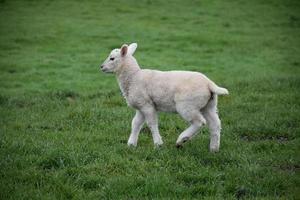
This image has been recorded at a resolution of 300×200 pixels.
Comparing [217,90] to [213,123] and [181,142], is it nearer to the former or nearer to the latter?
[213,123]

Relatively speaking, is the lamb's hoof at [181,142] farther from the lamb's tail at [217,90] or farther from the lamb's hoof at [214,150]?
the lamb's tail at [217,90]

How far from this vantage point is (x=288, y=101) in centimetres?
1170

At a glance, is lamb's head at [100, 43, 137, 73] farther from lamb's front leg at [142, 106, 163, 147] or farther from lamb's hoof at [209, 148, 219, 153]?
lamb's hoof at [209, 148, 219, 153]

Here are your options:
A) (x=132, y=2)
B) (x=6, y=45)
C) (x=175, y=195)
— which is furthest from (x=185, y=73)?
(x=132, y=2)

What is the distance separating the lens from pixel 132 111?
11.4m

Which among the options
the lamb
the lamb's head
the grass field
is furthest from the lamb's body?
the grass field

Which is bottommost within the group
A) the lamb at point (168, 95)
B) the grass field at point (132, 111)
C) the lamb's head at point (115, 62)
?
the grass field at point (132, 111)

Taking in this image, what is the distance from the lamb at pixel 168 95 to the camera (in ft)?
26.0

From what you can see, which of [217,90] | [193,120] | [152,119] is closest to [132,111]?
[152,119]

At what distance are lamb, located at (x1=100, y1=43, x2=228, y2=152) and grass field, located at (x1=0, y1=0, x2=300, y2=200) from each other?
382 millimetres

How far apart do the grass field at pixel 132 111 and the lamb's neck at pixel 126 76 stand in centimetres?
→ 92

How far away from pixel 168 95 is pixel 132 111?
3.22 metres

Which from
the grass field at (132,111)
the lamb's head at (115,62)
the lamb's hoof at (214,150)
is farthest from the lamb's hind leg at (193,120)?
the lamb's head at (115,62)

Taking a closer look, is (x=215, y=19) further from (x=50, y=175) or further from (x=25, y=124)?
(x=50, y=175)
